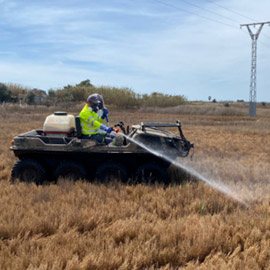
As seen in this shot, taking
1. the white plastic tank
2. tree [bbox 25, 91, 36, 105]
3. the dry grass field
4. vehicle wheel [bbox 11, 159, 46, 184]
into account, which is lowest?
the dry grass field

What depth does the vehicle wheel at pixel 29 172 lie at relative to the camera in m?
6.70

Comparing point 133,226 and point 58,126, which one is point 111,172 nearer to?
point 58,126

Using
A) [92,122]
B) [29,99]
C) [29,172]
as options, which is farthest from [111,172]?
[29,99]

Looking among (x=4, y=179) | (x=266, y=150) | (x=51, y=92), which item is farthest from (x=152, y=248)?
(x=51, y=92)

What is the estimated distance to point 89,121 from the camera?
694 centimetres

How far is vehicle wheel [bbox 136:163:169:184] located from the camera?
6547 millimetres

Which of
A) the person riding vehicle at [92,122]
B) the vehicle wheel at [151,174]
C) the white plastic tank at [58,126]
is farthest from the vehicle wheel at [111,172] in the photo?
the white plastic tank at [58,126]

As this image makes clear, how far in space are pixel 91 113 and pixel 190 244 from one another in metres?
3.74

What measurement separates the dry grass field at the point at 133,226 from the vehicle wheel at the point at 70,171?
254 mm

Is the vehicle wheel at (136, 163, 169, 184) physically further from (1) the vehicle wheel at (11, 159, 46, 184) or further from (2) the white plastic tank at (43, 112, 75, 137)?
(1) the vehicle wheel at (11, 159, 46, 184)

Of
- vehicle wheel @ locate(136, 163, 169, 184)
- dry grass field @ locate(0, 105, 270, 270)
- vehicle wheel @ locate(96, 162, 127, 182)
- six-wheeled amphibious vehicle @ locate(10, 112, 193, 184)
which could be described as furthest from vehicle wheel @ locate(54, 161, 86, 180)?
vehicle wheel @ locate(136, 163, 169, 184)

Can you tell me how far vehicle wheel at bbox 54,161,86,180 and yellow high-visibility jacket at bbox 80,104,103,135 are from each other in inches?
31.4

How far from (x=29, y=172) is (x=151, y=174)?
259 centimetres

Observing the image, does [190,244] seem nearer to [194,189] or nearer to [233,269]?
[233,269]
